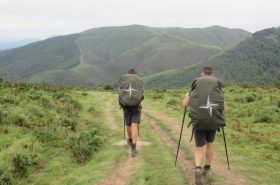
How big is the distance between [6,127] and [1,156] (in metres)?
3.97

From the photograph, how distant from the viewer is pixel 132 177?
1177 cm

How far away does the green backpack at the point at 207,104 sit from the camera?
33.1 ft

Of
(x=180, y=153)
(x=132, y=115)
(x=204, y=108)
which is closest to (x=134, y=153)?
(x=132, y=115)

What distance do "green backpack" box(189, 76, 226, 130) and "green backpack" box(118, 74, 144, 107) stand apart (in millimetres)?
4343

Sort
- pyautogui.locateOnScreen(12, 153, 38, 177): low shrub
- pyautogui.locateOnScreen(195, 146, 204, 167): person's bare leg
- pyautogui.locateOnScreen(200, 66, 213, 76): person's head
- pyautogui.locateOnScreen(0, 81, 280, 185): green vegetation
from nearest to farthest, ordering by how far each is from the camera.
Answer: pyautogui.locateOnScreen(195, 146, 204, 167): person's bare leg, pyautogui.locateOnScreen(200, 66, 213, 76): person's head, pyautogui.locateOnScreen(0, 81, 280, 185): green vegetation, pyautogui.locateOnScreen(12, 153, 38, 177): low shrub

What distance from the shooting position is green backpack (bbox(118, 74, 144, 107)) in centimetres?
1442

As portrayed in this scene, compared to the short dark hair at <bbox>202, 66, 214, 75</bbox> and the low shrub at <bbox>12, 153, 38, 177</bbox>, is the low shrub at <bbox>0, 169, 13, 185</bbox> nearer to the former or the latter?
the low shrub at <bbox>12, 153, 38, 177</bbox>

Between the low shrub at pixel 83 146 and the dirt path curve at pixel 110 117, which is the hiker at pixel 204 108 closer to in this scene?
the low shrub at pixel 83 146

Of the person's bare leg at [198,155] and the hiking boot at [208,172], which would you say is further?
the hiking boot at [208,172]

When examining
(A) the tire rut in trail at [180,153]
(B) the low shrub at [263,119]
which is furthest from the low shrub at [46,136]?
(B) the low shrub at [263,119]

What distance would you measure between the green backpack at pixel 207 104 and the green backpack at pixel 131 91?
14.2ft

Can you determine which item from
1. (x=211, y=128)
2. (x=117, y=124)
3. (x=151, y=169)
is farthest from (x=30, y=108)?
(x=211, y=128)

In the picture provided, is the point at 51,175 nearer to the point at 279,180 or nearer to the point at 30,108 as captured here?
the point at 279,180

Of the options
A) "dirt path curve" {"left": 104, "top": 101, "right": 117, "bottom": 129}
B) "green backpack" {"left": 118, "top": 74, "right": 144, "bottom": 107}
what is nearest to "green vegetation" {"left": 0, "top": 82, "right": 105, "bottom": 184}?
"dirt path curve" {"left": 104, "top": 101, "right": 117, "bottom": 129}
